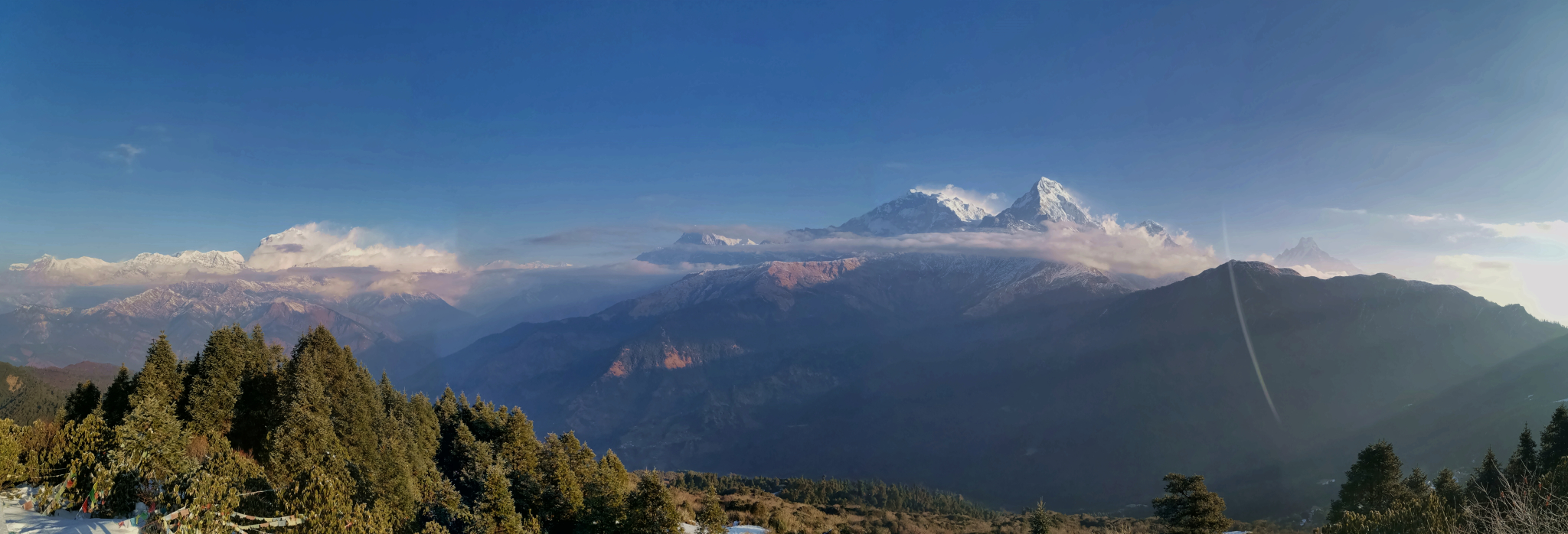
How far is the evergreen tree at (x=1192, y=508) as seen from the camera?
47469 millimetres

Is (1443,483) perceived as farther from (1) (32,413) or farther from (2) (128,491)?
(1) (32,413)

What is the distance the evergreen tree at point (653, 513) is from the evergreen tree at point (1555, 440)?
86269 mm

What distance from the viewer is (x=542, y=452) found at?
65.1 metres

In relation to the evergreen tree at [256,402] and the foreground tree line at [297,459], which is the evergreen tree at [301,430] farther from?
the evergreen tree at [256,402]

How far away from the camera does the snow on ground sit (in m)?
25.6

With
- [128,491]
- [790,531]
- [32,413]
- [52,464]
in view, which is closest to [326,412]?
[52,464]

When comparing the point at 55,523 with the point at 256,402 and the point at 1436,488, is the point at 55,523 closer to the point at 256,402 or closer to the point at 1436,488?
the point at 256,402

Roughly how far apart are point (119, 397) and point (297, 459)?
69.9ft

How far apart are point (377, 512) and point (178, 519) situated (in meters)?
6.92

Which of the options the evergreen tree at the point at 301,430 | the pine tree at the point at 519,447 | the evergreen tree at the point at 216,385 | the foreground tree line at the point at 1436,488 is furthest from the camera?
the pine tree at the point at 519,447

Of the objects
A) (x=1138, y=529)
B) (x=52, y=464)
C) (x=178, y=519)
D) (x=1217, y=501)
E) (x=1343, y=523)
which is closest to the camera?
(x=178, y=519)

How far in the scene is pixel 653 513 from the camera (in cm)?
3866

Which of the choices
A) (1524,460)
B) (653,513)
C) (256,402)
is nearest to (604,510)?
(653,513)

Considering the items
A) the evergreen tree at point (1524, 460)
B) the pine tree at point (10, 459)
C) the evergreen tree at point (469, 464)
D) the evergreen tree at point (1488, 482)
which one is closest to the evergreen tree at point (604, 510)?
the evergreen tree at point (469, 464)
